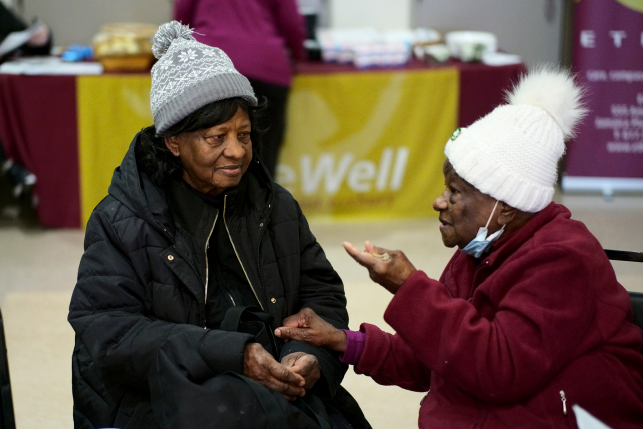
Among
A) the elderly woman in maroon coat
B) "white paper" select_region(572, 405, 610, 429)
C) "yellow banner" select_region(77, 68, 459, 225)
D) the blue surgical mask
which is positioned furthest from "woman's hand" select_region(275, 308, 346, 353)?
"yellow banner" select_region(77, 68, 459, 225)

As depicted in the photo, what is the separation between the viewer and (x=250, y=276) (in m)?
1.84

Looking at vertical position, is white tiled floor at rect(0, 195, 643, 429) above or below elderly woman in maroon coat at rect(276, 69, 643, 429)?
below

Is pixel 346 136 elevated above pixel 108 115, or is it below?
below

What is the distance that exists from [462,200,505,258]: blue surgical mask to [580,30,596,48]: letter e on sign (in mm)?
3958

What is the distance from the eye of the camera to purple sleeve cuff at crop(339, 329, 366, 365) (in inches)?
72.9

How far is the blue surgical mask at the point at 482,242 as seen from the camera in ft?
5.32

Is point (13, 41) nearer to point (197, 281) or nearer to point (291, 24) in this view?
point (291, 24)

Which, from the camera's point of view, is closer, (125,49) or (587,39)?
(125,49)

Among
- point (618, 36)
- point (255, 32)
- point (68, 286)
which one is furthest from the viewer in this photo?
point (618, 36)

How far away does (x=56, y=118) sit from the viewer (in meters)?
4.40

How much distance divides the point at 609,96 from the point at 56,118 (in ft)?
12.1

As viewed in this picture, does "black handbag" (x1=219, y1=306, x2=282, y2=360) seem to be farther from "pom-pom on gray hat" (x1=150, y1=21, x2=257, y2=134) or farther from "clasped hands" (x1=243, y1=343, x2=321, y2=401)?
"pom-pom on gray hat" (x1=150, y1=21, x2=257, y2=134)

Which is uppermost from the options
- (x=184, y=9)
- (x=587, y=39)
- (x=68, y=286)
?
(x=184, y=9)

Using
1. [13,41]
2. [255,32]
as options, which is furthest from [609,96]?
[13,41]
